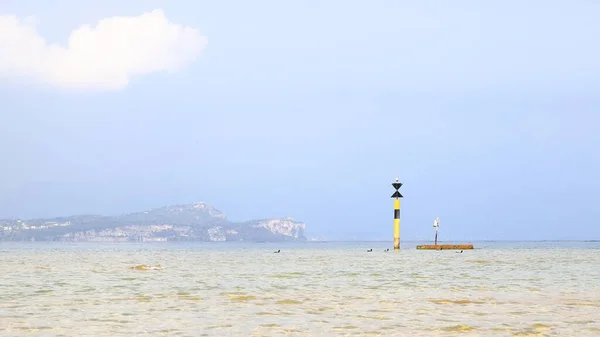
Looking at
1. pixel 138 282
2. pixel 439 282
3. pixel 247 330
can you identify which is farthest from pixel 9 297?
pixel 439 282

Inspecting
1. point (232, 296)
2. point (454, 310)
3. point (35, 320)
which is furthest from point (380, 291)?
point (35, 320)

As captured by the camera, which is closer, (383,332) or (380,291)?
(383,332)

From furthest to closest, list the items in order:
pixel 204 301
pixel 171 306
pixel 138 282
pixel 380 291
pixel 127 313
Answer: pixel 138 282 → pixel 380 291 → pixel 204 301 → pixel 171 306 → pixel 127 313

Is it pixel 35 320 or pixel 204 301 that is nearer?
pixel 35 320

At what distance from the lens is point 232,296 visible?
29094mm

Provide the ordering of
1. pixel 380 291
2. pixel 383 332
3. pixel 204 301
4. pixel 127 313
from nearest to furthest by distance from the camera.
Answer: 1. pixel 383 332
2. pixel 127 313
3. pixel 204 301
4. pixel 380 291

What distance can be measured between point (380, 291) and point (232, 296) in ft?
21.2

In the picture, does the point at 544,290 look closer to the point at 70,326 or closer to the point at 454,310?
the point at 454,310

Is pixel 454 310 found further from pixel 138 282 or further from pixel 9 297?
pixel 138 282

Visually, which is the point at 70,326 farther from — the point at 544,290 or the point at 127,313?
the point at 544,290

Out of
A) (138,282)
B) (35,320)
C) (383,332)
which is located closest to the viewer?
(383,332)

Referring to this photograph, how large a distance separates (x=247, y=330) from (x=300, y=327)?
145 centimetres

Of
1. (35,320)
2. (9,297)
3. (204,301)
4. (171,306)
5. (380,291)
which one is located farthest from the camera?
(380,291)

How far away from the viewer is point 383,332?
18281 mm
